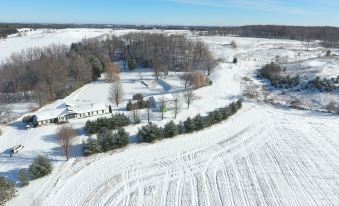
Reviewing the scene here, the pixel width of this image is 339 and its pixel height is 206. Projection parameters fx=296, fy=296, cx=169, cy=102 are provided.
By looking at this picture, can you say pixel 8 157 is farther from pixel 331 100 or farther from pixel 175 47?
pixel 175 47

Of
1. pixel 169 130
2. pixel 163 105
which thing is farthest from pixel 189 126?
pixel 163 105

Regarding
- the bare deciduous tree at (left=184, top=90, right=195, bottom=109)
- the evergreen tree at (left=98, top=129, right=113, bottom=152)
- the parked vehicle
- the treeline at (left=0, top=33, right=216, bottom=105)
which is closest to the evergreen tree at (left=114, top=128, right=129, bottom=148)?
the evergreen tree at (left=98, top=129, right=113, bottom=152)

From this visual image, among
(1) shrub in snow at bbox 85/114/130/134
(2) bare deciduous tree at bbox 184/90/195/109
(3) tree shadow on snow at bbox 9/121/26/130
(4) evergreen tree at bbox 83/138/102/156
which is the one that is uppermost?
(2) bare deciduous tree at bbox 184/90/195/109

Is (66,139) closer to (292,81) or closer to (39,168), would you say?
(39,168)

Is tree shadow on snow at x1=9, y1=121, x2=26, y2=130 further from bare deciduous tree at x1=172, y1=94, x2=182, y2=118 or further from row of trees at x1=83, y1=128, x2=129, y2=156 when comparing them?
bare deciduous tree at x1=172, y1=94, x2=182, y2=118

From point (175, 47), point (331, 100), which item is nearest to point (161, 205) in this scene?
point (331, 100)

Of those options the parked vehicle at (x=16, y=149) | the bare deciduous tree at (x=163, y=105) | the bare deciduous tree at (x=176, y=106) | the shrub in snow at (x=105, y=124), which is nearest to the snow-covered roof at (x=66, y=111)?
the shrub in snow at (x=105, y=124)

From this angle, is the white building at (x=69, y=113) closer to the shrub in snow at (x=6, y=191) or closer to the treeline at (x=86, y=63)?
the treeline at (x=86, y=63)
